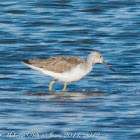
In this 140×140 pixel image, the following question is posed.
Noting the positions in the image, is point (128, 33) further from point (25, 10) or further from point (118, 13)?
point (25, 10)

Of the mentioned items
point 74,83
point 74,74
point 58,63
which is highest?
point 74,83

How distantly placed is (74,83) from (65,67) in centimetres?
110

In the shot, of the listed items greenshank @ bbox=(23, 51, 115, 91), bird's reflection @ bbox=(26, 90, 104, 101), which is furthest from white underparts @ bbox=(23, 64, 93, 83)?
bird's reflection @ bbox=(26, 90, 104, 101)

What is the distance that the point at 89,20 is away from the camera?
2070cm

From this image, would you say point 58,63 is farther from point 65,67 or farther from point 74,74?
point 74,74

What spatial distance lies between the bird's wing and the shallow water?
500 millimetres

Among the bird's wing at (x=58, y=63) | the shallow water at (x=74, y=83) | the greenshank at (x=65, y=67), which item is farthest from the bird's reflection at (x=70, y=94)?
the bird's wing at (x=58, y=63)

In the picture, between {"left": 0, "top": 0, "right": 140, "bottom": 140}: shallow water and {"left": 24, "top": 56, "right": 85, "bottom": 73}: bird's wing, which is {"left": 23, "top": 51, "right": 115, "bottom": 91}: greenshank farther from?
{"left": 0, "top": 0, "right": 140, "bottom": 140}: shallow water

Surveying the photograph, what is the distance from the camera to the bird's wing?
13.5 metres

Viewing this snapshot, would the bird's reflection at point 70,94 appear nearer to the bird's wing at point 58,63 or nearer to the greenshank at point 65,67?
the greenshank at point 65,67

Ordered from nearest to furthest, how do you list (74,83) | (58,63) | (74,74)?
(74,74) → (58,63) → (74,83)

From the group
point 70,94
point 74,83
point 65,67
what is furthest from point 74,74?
point 74,83

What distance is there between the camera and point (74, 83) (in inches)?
571

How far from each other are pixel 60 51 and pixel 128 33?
9.30 feet
